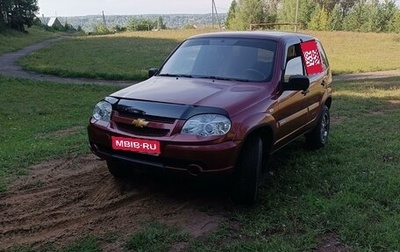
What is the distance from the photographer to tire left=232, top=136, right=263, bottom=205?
4.03 m

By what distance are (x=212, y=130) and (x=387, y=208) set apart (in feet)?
6.25

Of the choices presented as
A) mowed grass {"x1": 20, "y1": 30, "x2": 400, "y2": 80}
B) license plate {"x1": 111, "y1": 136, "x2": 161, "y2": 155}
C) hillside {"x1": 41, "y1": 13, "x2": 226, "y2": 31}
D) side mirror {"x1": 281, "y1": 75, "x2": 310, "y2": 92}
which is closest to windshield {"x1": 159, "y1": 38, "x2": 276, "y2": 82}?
side mirror {"x1": 281, "y1": 75, "x2": 310, "y2": 92}

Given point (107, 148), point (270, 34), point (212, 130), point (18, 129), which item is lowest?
point (18, 129)

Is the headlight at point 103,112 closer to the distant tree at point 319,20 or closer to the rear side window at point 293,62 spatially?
the rear side window at point 293,62

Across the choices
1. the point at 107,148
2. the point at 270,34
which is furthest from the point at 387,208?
the point at 107,148

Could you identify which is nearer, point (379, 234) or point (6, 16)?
point (379, 234)

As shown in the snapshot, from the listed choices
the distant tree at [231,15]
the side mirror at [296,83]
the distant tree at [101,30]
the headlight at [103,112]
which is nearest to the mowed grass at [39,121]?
the headlight at [103,112]

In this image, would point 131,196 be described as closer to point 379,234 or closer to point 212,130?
point 212,130

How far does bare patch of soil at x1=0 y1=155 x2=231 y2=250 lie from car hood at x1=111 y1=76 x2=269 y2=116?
2.55 ft

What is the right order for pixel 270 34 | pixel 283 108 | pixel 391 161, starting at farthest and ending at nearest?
1. pixel 391 161
2. pixel 270 34
3. pixel 283 108

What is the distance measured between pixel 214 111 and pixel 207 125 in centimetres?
15

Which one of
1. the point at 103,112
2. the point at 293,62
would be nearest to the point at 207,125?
the point at 103,112

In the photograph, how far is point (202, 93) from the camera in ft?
13.8

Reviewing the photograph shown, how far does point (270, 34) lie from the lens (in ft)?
17.4
